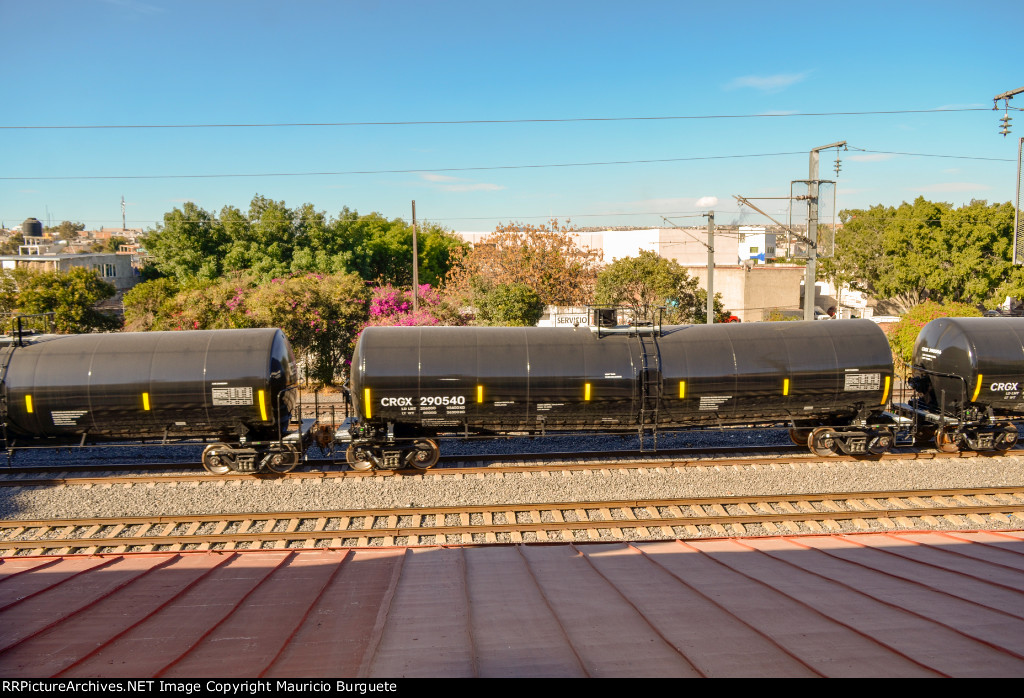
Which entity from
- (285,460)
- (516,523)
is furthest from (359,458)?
(516,523)

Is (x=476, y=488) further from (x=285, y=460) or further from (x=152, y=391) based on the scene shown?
(x=152, y=391)

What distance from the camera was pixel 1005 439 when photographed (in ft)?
54.1

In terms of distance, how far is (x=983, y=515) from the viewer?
13203 millimetres

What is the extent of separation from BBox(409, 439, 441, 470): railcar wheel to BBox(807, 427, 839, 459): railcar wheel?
1013cm

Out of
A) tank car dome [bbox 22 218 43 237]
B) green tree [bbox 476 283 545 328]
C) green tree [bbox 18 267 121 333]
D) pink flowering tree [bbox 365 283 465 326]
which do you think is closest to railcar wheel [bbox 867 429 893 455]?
green tree [bbox 476 283 545 328]

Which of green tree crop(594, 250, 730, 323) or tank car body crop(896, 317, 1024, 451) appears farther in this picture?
green tree crop(594, 250, 730, 323)

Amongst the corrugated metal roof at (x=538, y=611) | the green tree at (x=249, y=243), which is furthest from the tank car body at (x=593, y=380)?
the green tree at (x=249, y=243)

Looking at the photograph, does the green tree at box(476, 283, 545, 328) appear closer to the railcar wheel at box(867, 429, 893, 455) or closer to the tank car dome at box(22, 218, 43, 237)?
the railcar wheel at box(867, 429, 893, 455)

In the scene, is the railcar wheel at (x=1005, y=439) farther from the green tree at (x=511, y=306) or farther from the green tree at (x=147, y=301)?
the green tree at (x=147, y=301)

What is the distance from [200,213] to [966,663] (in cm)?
5345

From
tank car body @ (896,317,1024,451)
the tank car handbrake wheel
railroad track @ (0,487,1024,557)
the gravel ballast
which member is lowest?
railroad track @ (0,487,1024,557)

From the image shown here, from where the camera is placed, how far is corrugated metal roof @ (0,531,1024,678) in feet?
17.2

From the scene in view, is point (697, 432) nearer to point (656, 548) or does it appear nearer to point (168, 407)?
point (656, 548)

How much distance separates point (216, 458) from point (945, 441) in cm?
1972
